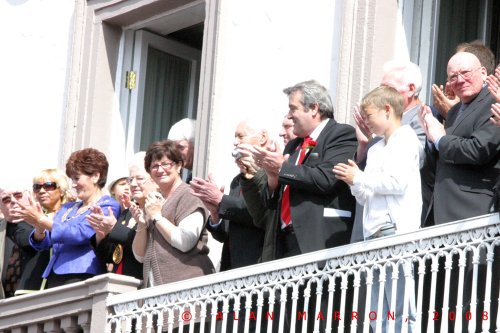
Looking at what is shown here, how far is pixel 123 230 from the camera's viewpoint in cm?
1021

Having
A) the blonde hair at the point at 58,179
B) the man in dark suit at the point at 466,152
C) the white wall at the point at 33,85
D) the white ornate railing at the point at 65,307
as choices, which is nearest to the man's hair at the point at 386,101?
the man in dark suit at the point at 466,152

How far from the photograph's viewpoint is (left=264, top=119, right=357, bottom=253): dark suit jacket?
9039 mm

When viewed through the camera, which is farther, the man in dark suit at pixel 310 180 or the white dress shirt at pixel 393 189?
the man in dark suit at pixel 310 180

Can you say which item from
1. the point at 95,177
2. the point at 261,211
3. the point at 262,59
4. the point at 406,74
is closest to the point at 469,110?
the point at 406,74

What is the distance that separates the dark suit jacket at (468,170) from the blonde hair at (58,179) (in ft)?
11.4

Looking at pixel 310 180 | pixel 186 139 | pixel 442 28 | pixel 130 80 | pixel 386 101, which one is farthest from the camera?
pixel 130 80

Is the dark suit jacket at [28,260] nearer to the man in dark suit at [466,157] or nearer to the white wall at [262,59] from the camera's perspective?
the white wall at [262,59]

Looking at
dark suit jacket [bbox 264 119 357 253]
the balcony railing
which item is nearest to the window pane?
the balcony railing

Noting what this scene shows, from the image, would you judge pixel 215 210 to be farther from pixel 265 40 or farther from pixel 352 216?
pixel 265 40

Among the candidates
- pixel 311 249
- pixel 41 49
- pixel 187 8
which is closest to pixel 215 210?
pixel 311 249

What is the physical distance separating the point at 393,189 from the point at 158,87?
18.1 feet

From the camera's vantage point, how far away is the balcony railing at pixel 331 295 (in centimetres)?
806

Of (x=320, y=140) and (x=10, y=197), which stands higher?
(x=320, y=140)

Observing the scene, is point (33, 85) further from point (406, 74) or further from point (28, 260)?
point (406, 74)
